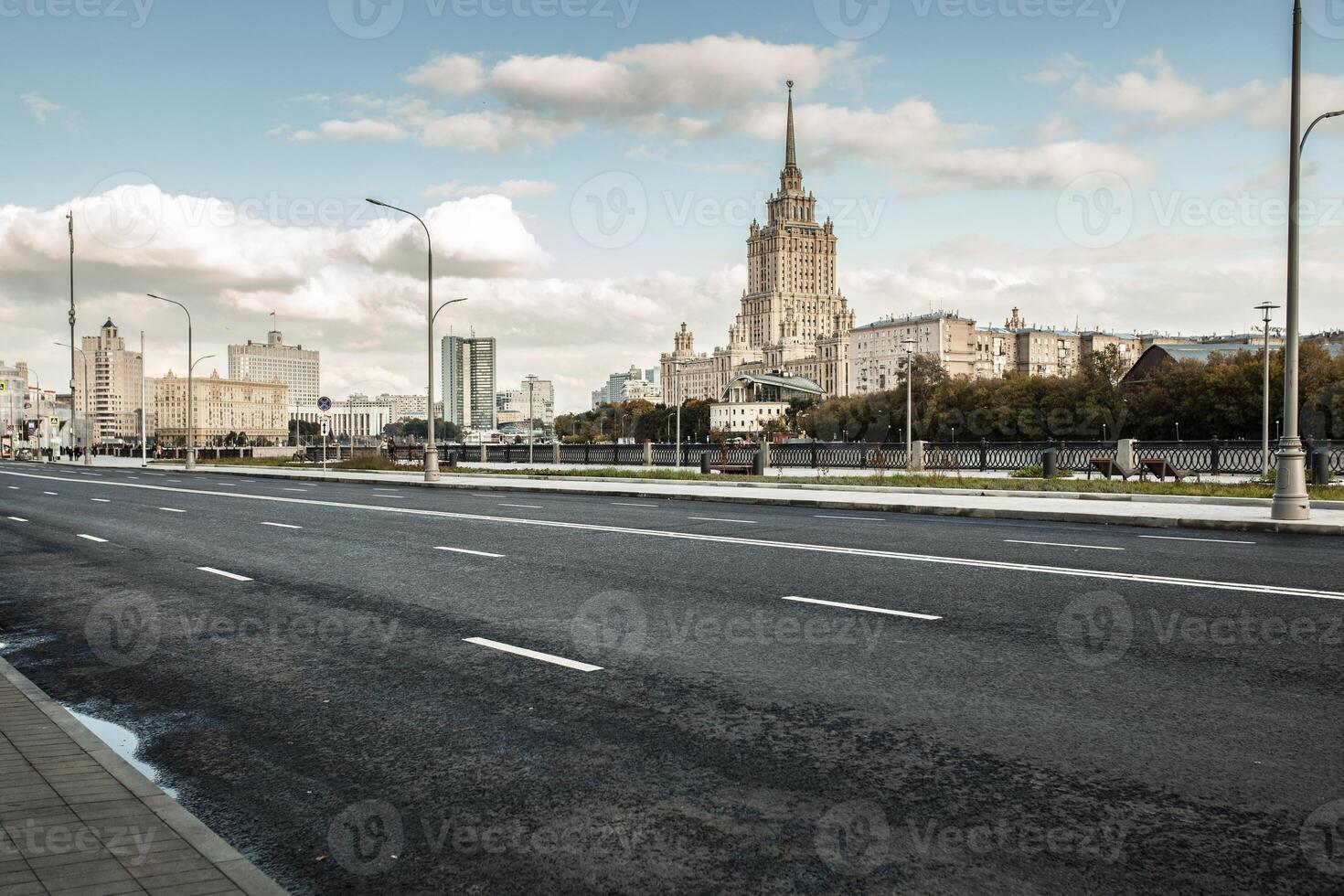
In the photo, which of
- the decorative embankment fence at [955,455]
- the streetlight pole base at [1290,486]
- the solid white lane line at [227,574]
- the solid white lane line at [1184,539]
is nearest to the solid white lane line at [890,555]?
the solid white lane line at [1184,539]

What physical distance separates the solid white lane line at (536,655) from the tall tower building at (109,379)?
17122 centimetres

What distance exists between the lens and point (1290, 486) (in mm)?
17312

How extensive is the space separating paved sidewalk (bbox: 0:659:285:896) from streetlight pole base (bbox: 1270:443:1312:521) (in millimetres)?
18057

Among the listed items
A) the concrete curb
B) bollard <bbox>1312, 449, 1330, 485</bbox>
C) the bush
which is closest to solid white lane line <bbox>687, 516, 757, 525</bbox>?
the concrete curb

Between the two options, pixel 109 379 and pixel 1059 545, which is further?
pixel 109 379

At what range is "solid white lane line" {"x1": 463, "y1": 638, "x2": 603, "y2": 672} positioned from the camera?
22.6 feet

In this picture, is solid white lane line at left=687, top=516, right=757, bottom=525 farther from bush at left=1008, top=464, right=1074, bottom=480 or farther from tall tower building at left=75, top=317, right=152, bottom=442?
tall tower building at left=75, top=317, right=152, bottom=442

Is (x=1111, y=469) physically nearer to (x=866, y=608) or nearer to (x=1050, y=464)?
(x=1050, y=464)

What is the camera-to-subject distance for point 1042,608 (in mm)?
8914

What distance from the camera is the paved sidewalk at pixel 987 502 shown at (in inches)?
698

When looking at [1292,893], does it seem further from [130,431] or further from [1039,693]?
[130,431]

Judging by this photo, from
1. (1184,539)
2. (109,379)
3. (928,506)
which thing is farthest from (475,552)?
(109,379)

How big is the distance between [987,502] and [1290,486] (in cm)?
648

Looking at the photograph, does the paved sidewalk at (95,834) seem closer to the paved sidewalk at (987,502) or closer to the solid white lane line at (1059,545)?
the solid white lane line at (1059,545)
